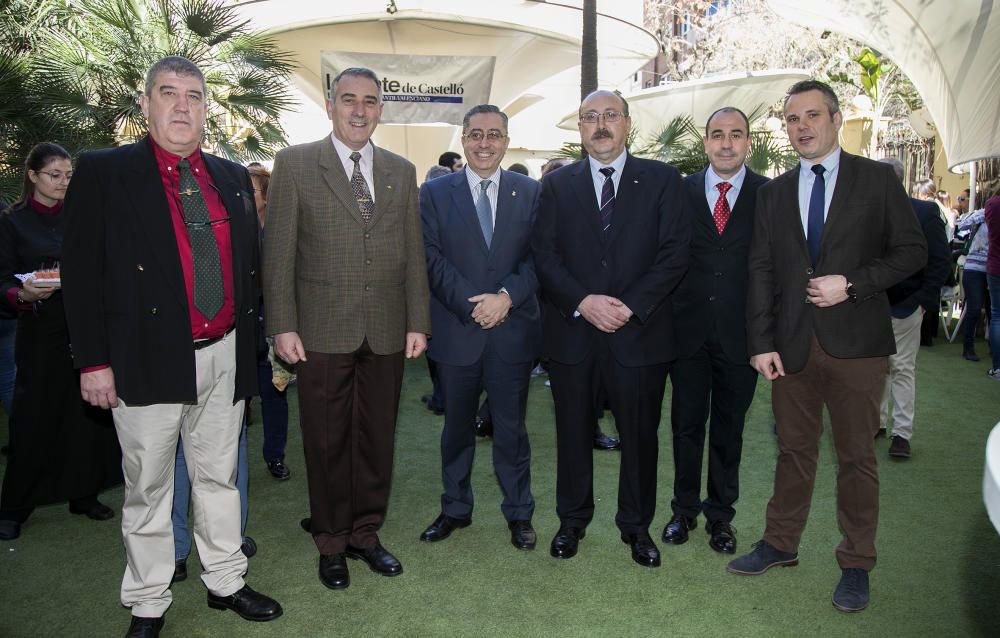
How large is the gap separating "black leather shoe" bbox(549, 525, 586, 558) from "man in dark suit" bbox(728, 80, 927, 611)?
113 cm

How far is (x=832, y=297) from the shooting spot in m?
3.31

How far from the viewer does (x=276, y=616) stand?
3.37 metres

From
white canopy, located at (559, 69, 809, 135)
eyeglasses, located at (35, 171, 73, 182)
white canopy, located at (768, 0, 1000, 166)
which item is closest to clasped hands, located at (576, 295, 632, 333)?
eyeglasses, located at (35, 171, 73, 182)

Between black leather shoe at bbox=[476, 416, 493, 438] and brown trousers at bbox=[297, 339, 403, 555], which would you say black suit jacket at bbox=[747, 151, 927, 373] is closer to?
brown trousers at bbox=[297, 339, 403, 555]

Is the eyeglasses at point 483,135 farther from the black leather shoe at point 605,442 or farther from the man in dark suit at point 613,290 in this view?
the black leather shoe at point 605,442

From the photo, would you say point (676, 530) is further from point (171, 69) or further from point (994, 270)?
point (994, 270)

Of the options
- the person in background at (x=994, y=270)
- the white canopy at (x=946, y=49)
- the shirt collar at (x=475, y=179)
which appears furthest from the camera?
the white canopy at (x=946, y=49)

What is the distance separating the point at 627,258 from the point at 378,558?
1931 mm

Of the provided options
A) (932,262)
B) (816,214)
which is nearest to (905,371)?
(932,262)

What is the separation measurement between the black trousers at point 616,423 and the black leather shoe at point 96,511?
104 inches

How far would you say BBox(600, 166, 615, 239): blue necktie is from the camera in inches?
150

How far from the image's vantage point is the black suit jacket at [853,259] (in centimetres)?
337

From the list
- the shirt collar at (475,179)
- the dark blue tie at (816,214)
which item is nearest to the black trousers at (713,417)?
the dark blue tie at (816,214)

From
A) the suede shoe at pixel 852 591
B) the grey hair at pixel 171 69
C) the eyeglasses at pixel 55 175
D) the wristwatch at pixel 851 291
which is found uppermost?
the grey hair at pixel 171 69
